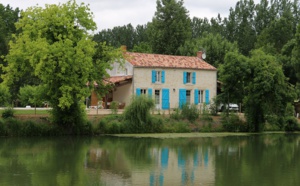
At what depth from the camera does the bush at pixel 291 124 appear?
47.9 metres

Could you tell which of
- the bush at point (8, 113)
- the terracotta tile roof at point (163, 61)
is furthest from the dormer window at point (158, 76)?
the bush at point (8, 113)

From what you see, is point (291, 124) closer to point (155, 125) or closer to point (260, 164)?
point (155, 125)

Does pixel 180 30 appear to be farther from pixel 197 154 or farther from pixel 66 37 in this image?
pixel 197 154

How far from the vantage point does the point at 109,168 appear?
22031mm

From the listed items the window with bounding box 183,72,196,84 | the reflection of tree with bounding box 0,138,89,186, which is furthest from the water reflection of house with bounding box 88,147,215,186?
the window with bounding box 183,72,196,84

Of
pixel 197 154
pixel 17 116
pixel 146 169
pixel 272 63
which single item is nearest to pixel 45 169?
pixel 146 169

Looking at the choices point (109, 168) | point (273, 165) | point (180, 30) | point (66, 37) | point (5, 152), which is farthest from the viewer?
point (180, 30)

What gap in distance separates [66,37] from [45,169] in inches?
684

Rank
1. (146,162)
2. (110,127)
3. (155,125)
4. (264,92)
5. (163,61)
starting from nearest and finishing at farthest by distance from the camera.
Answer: (146,162), (110,127), (155,125), (264,92), (163,61)

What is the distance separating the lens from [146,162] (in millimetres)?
24641

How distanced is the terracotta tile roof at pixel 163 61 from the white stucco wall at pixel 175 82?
0.43 m

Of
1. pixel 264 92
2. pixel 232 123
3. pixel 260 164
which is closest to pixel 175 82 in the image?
pixel 232 123

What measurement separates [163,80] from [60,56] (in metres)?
16.2

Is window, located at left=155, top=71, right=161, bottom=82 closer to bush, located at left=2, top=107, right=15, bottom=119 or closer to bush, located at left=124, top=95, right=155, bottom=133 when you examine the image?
bush, located at left=124, top=95, right=155, bottom=133
